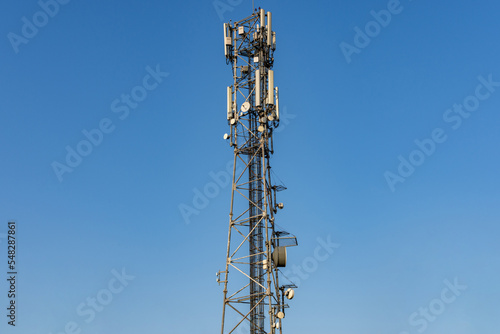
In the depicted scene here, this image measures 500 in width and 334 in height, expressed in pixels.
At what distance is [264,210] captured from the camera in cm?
4016

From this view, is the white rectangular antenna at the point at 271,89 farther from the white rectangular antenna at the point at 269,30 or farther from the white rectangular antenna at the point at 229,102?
the white rectangular antenna at the point at 229,102

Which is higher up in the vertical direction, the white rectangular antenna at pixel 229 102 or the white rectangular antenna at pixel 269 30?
the white rectangular antenna at pixel 269 30

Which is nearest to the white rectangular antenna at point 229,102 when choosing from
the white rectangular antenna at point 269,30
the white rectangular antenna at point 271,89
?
the white rectangular antenna at point 271,89

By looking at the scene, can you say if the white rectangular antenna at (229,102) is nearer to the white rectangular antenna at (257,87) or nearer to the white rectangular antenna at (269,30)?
the white rectangular antenna at (257,87)

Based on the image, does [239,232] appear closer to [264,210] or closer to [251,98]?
[264,210]

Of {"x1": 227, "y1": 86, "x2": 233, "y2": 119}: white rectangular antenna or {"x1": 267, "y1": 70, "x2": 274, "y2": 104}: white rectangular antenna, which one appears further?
{"x1": 227, "y1": 86, "x2": 233, "y2": 119}: white rectangular antenna

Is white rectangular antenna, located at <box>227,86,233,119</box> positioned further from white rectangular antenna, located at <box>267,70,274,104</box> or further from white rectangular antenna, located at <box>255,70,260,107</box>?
white rectangular antenna, located at <box>267,70,274,104</box>

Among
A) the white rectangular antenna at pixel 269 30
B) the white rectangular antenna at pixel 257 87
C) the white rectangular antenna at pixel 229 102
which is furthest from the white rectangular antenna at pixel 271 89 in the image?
the white rectangular antenna at pixel 229 102

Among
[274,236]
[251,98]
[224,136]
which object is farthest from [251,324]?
[251,98]

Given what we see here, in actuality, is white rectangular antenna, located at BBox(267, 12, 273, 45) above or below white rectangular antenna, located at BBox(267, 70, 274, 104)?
above

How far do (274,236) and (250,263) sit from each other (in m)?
2.41

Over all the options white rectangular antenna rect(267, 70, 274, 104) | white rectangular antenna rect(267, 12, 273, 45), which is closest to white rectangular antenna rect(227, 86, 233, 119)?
white rectangular antenna rect(267, 70, 274, 104)

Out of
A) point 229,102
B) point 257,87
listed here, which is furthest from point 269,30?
point 229,102

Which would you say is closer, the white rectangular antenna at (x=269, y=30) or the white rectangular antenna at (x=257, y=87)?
the white rectangular antenna at (x=257, y=87)
